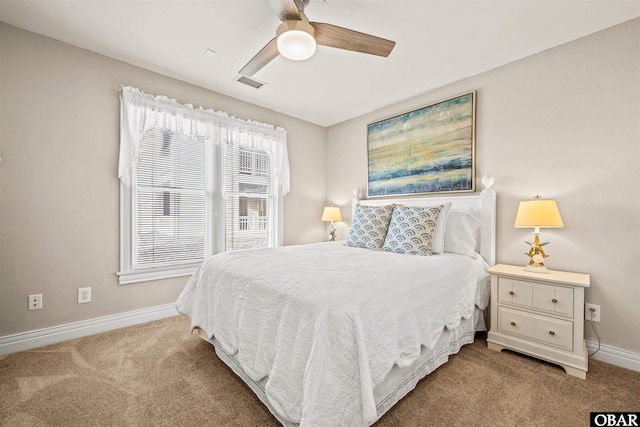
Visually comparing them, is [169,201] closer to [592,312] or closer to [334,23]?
[334,23]

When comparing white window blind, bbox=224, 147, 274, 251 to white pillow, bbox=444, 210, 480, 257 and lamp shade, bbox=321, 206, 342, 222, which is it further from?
white pillow, bbox=444, 210, 480, 257

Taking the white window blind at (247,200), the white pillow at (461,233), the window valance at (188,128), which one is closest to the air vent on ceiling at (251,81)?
the window valance at (188,128)

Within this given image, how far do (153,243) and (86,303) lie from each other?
71 centimetres

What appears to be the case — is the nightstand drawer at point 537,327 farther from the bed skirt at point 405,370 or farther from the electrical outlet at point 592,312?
the electrical outlet at point 592,312

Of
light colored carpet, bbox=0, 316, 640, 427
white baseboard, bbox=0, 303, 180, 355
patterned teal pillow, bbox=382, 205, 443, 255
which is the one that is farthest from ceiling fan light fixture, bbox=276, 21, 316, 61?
white baseboard, bbox=0, 303, 180, 355

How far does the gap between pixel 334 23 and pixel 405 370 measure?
239 centimetres

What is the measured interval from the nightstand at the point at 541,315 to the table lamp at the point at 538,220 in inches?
4.6

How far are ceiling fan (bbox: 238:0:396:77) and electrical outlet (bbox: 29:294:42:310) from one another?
2580 mm

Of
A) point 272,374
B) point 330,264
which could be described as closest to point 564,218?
point 330,264

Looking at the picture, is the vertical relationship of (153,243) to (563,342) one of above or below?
above

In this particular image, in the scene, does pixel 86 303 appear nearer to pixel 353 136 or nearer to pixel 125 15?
pixel 125 15

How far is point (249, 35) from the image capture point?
7.01 feet

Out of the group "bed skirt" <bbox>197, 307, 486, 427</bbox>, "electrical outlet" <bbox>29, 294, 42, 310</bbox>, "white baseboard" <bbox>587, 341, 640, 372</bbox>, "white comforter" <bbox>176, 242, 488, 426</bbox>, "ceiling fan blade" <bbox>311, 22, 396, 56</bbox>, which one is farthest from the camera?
"electrical outlet" <bbox>29, 294, 42, 310</bbox>

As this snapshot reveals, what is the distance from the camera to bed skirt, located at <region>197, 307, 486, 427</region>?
1.33 m
